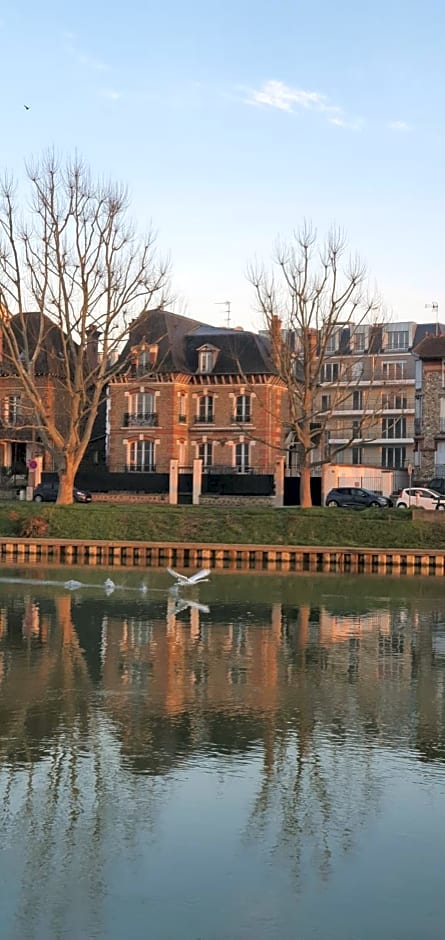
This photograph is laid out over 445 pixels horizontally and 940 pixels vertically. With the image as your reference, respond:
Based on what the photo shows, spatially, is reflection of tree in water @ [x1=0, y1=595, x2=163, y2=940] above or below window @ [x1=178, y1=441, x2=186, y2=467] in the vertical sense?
below

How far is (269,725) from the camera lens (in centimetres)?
1357

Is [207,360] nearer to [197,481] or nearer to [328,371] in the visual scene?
[197,481]

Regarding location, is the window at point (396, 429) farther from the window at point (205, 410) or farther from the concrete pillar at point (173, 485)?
the concrete pillar at point (173, 485)

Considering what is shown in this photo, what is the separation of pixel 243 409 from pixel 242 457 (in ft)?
8.13

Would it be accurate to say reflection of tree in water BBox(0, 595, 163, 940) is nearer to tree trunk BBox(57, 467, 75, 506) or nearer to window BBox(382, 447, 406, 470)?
tree trunk BBox(57, 467, 75, 506)

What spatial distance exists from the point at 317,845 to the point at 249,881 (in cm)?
96

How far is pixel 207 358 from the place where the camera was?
2382 inches

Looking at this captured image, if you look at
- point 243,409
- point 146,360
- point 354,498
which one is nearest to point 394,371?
point 243,409

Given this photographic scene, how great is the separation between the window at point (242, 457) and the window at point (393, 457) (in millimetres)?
12780

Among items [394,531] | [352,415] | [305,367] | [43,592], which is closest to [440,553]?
[394,531]

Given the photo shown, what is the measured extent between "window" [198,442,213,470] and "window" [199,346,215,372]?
3.85 m

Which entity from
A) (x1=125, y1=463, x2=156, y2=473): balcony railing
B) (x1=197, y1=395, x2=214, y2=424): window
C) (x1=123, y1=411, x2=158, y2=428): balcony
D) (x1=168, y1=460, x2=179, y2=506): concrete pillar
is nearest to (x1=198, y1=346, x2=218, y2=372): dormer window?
(x1=197, y1=395, x2=214, y2=424): window

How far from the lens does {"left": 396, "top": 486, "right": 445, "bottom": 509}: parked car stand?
4581 cm

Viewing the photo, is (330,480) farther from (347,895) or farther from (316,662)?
(347,895)
